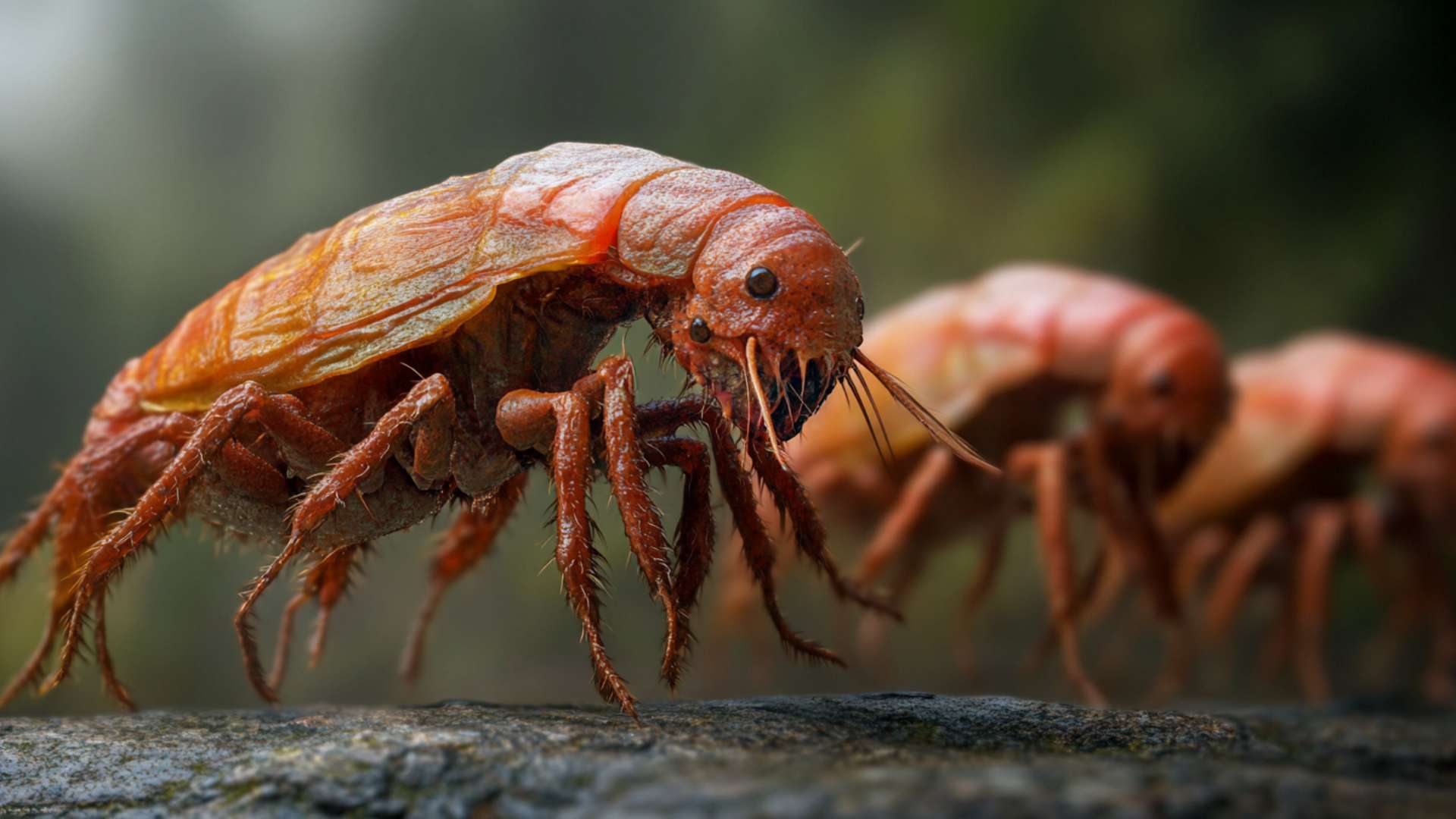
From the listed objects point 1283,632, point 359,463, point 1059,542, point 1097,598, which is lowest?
point 1283,632

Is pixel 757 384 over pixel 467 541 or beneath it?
over

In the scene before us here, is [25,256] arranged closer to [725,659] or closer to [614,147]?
[725,659]

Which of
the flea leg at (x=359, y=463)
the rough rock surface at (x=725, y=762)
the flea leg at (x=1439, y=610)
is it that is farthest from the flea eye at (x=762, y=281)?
the flea leg at (x=1439, y=610)

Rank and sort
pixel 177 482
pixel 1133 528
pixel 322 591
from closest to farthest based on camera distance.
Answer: pixel 177 482, pixel 322 591, pixel 1133 528

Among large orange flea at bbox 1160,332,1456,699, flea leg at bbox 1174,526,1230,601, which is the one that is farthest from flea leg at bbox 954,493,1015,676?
flea leg at bbox 1174,526,1230,601

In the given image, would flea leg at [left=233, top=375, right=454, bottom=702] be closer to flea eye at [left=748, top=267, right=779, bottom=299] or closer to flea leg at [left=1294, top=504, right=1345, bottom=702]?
flea eye at [left=748, top=267, right=779, bottom=299]

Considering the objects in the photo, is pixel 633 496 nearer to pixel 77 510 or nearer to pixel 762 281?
pixel 762 281

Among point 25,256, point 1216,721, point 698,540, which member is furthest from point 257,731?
point 25,256

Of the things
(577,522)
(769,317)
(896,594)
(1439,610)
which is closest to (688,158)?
(896,594)

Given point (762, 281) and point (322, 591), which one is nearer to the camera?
point (762, 281)
